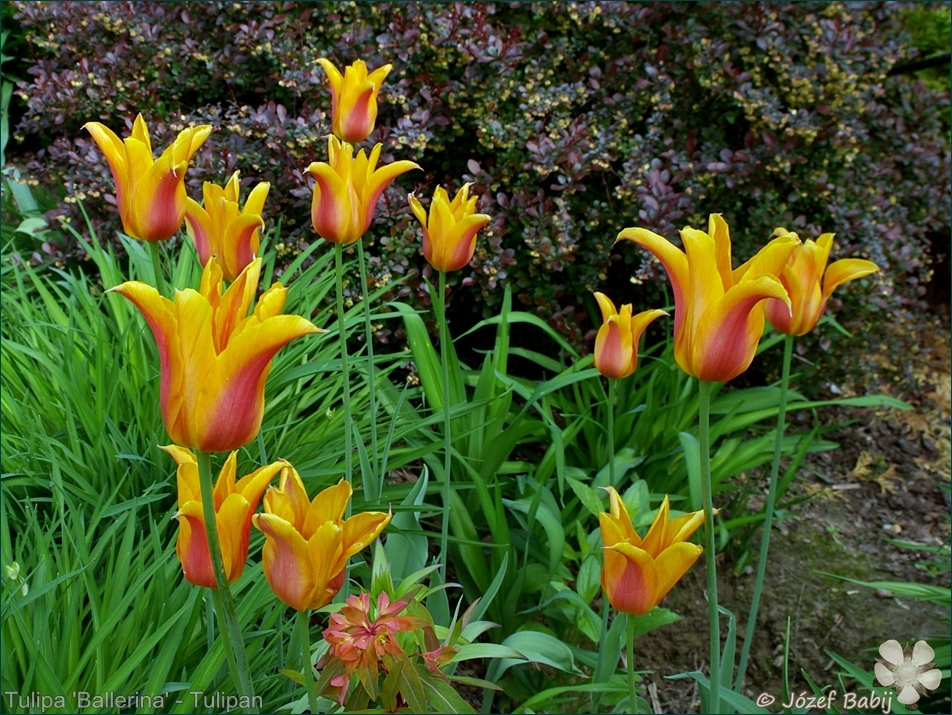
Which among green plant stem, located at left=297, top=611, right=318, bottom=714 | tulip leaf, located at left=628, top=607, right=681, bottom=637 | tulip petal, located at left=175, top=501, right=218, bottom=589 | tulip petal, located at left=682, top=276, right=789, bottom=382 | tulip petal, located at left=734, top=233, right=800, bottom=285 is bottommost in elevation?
tulip leaf, located at left=628, top=607, right=681, bottom=637

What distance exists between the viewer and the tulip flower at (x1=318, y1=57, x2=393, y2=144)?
1.49m

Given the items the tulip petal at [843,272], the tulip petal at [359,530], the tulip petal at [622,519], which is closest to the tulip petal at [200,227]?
the tulip petal at [359,530]

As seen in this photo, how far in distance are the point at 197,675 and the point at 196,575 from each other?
14.2 inches

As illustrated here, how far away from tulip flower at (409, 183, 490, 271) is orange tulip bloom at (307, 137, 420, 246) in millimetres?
72

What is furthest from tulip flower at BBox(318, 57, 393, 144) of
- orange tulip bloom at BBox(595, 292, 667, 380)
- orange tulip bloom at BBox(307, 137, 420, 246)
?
orange tulip bloom at BBox(595, 292, 667, 380)

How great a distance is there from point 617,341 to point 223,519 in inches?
29.4

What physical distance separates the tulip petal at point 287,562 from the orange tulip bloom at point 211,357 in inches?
3.6

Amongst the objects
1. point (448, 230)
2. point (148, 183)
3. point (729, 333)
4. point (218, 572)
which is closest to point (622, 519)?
A: point (729, 333)

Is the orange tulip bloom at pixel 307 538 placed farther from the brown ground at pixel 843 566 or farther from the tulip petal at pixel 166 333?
the brown ground at pixel 843 566

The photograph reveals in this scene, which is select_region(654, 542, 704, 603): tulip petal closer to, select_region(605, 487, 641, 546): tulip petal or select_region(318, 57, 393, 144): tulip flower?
select_region(605, 487, 641, 546): tulip petal

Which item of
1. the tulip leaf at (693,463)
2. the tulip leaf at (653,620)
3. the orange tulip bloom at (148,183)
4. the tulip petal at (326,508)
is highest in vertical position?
the orange tulip bloom at (148,183)

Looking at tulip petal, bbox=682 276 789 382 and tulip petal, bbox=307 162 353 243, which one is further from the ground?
tulip petal, bbox=307 162 353 243

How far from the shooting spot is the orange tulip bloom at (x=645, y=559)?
92 cm

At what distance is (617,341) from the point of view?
1386 mm
